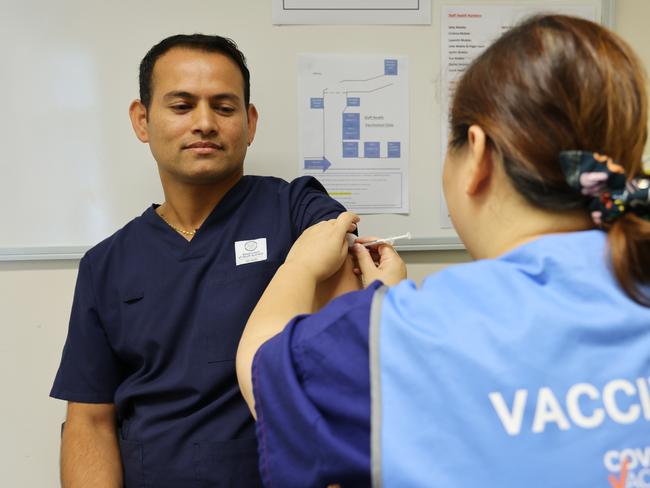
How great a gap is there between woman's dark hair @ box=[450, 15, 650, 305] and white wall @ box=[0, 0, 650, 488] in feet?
4.38

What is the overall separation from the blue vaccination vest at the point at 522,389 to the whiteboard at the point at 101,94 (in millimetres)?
1025

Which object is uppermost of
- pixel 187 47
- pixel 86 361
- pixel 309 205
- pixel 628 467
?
pixel 187 47

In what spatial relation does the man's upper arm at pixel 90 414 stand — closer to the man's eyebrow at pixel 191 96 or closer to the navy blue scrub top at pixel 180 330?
the navy blue scrub top at pixel 180 330

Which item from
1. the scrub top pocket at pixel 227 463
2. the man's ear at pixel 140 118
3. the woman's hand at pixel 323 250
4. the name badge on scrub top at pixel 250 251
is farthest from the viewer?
the man's ear at pixel 140 118

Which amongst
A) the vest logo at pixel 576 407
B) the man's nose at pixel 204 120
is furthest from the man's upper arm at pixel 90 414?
the vest logo at pixel 576 407

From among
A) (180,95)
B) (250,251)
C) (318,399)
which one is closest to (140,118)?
(180,95)

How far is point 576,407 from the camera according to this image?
549 millimetres

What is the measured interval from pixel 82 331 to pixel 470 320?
96 centimetres

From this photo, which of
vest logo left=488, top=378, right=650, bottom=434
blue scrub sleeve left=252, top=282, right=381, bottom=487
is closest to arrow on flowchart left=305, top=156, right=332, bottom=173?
blue scrub sleeve left=252, top=282, right=381, bottom=487

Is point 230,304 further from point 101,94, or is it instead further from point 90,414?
point 101,94

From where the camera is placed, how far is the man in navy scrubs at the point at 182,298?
1086 mm

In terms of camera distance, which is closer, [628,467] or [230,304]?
[628,467]

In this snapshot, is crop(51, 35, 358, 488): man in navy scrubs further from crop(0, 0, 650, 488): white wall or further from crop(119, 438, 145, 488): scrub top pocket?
crop(0, 0, 650, 488): white wall

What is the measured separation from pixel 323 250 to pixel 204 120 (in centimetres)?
46
